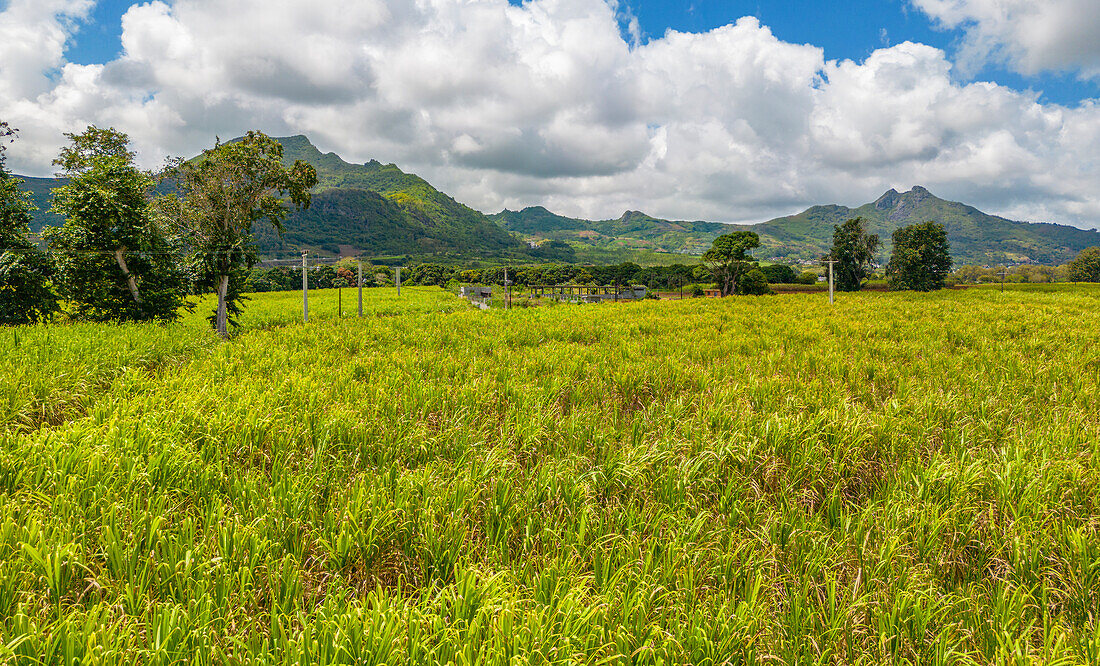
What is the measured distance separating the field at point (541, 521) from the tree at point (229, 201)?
17.5 m

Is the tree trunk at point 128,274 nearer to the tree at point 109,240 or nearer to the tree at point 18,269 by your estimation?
the tree at point 109,240

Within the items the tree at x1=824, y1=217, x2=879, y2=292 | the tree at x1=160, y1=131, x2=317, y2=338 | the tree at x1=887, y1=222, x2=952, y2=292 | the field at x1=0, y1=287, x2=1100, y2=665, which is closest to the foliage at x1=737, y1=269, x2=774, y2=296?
the tree at x1=824, y1=217, x2=879, y2=292

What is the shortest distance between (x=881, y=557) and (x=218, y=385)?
24.2ft

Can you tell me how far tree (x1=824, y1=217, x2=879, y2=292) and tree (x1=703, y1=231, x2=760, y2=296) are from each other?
13.9 metres

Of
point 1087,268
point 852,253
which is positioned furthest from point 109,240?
point 1087,268

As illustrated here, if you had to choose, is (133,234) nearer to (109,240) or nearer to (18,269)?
(109,240)

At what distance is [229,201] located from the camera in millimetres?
21797

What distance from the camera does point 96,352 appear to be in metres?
7.48

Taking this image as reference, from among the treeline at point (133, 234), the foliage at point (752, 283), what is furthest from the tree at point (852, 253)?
the treeline at point (133, 234)

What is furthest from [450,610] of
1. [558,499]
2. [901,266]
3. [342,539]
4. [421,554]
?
[901,266]

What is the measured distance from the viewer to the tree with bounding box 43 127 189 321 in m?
16.8

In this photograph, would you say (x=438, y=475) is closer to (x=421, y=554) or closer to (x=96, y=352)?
(x=421, y=554)

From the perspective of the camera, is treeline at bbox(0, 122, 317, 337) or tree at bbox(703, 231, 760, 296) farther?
tree at bbox(703, 231, 760, 296)

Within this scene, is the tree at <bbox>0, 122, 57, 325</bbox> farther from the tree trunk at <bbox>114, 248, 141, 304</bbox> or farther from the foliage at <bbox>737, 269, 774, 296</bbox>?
the foliage at <bbox>737, 269, 774, 296</bbox>
